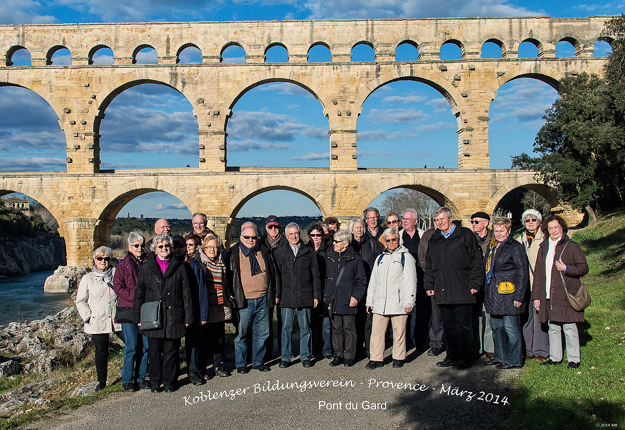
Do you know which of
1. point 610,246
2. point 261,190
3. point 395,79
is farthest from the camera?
point 395,79

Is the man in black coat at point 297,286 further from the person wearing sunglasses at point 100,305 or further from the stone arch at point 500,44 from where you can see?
the stone arch at point 500,44

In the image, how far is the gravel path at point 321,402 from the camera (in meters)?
5.09

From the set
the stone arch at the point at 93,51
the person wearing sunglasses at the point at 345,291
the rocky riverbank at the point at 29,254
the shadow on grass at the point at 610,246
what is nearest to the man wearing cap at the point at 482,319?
the person wearing sunglasses at the point at 345,291

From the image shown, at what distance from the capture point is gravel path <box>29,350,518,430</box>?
5094 millimetres

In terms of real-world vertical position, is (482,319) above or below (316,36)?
below

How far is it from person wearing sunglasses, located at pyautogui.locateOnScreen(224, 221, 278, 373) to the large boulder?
1810 centimetres

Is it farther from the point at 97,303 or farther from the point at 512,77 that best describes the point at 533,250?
the point at 512,77

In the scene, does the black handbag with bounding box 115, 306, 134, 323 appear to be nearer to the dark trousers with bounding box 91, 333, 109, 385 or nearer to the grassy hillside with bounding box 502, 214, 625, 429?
the dark trousers with bounding box 91, 333, 109, 385

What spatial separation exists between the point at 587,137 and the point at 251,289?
15.1 metres

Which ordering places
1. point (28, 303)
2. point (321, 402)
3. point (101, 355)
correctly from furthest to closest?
1. point (28, 303)
2. point (101, 355)
3. point (321, 402)

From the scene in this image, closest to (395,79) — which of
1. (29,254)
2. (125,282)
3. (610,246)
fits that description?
(610,246)

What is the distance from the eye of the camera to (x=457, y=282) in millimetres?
6586

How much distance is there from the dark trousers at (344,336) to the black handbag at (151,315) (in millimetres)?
2424

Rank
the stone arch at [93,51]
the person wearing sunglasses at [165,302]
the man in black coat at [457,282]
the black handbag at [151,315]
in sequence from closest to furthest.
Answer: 1. the black handbag at [151,315]
2. the person wearing sunglasses at [165,302]
3. the man in black coat at [457,282]
4. the stone arch at [93,51]
